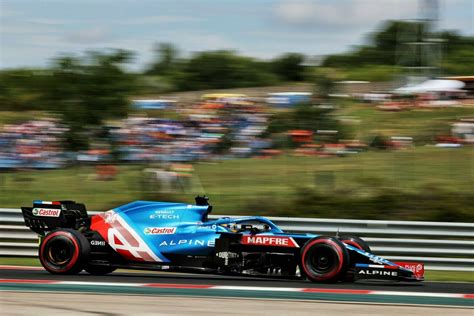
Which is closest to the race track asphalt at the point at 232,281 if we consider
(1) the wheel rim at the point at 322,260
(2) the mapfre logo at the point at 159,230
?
(1) the wheel rim at the point at 322,260

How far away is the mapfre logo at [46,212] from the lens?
10852mm

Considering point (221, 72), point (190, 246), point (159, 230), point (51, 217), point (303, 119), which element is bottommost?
point (190, 246)

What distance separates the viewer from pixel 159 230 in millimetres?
10445

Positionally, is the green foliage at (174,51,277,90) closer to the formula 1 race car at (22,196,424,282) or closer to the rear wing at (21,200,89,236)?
the rear wing at (21,200,89,236)

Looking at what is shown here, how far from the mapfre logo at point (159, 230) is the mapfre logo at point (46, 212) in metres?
1.26

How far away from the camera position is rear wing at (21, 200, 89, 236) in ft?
35.6

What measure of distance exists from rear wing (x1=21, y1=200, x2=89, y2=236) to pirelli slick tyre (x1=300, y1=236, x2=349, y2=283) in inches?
117

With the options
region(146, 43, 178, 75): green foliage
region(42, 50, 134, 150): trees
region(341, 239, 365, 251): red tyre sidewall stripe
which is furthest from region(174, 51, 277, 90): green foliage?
region(341, 239, 365, 251): red tyre sidewall stripe

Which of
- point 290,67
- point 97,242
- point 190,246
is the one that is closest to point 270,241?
point 190,246

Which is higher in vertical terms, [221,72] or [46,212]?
[221,72]

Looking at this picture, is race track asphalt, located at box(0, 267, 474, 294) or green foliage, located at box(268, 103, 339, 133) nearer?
race track asphalt, located at box(0, 267, 474, 294)

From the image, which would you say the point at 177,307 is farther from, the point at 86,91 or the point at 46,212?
the point at 86,91

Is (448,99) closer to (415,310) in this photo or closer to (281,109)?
(281,109)

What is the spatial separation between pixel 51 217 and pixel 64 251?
25.4 inches
